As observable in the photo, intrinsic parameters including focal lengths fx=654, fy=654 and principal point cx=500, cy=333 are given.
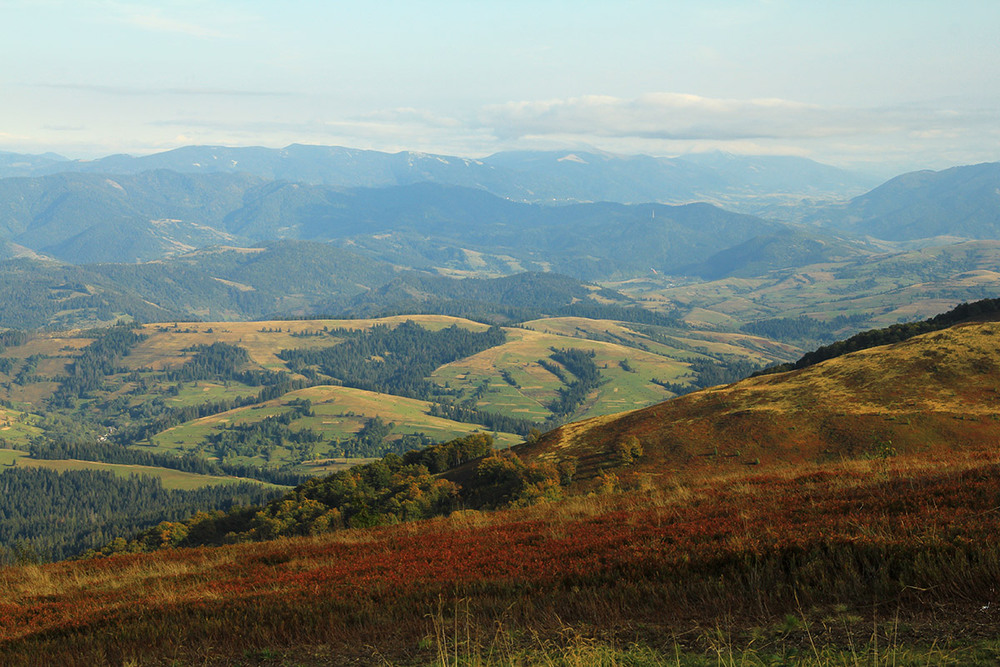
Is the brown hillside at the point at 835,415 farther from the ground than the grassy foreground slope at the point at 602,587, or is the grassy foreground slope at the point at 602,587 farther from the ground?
the grassy foreground slope at the point at 602,587

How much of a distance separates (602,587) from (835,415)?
6035 cm

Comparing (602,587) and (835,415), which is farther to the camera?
(835,415)

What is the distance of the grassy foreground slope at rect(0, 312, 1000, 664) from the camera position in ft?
38.8

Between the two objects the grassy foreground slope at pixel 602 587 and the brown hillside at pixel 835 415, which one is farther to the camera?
the brown hillside at pixel 835 415

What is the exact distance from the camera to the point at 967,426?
58250mm

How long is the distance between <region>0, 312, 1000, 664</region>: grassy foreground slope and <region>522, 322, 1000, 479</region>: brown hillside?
3410cm

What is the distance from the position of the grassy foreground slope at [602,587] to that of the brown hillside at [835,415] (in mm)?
34100

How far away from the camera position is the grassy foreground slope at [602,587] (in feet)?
38.8

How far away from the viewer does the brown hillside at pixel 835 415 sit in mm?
59625

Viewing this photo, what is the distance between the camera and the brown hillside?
59.6 metres

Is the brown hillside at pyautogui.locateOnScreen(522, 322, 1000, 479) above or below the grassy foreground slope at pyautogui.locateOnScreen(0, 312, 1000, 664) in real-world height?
below

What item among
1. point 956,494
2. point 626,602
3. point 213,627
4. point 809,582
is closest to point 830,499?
point 956,494

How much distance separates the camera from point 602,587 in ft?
49.5

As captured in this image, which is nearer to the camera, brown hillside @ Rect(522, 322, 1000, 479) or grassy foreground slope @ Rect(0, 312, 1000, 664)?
grassy foreground slope @ Rect(0, 312, 1000, 664)
